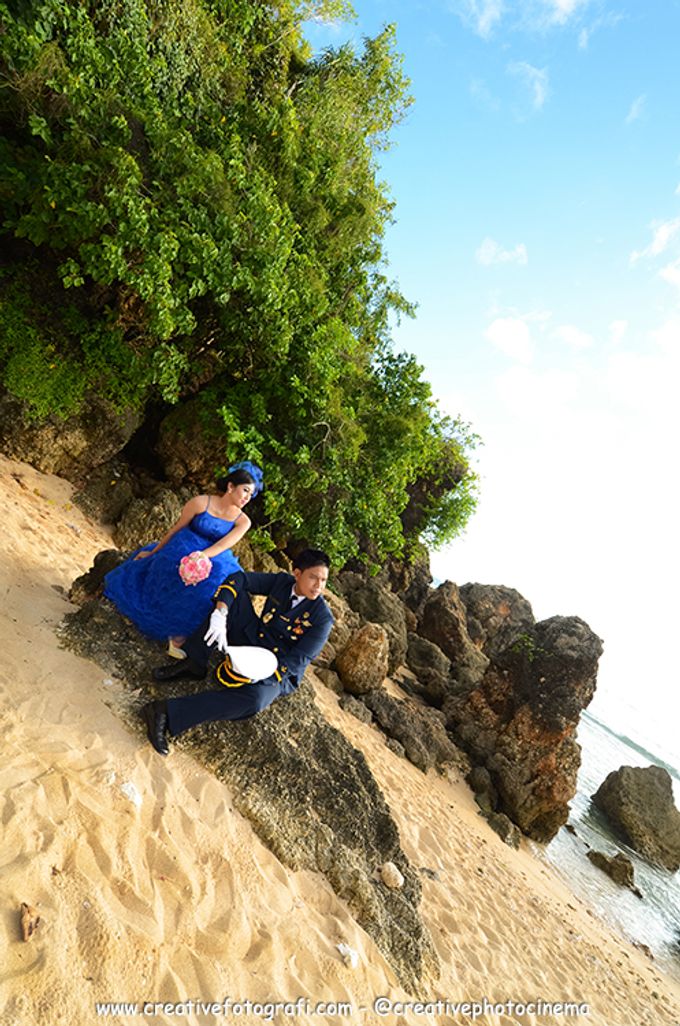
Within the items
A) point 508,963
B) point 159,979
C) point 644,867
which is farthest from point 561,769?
point 159,979

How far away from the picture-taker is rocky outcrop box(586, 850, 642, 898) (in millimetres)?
13234

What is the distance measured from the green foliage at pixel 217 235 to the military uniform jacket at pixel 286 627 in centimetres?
528

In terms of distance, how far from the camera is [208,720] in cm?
398

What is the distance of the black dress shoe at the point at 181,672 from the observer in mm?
4434

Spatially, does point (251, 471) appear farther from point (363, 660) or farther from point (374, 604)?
point (374, 604)

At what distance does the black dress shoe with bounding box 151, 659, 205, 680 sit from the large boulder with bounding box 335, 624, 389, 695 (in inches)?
309

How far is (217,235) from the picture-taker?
25.5 feet

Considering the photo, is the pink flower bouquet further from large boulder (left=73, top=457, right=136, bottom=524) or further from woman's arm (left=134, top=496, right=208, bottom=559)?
large boulder (left=73, top=457, right=136, bottom=524)

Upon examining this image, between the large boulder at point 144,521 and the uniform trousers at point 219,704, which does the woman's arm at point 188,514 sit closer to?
the uniform trousers at point 219,704

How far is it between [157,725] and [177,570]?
4.37 ft

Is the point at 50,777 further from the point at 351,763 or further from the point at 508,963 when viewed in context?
the point at 508,963

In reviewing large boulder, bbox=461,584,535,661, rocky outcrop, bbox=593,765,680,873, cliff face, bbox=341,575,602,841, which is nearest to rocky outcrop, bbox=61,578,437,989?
cliff face, bbox=341,575,602,841

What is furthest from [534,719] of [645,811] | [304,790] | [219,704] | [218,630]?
[218,630]

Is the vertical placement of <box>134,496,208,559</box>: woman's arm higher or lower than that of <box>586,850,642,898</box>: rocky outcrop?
higher
